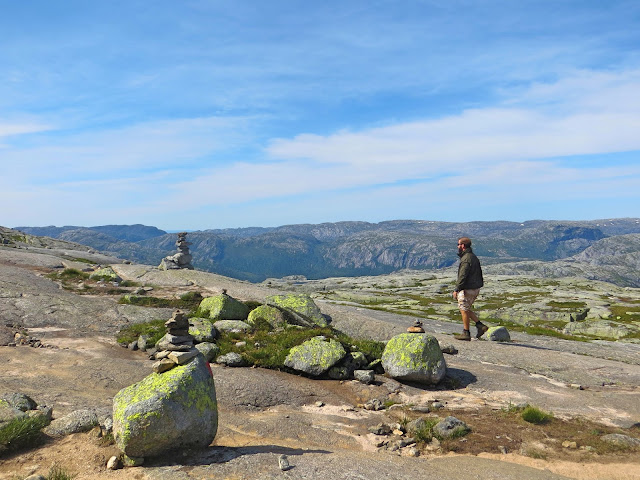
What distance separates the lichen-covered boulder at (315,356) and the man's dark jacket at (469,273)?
929 centimetres

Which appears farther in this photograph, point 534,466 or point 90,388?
Answer: point 90,388

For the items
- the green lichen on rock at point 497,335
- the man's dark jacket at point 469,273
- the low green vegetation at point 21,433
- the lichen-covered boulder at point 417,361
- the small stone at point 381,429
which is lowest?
the green lichen on rock at point 497,335

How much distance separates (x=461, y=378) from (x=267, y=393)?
10.5 metres

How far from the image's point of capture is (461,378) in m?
20.3

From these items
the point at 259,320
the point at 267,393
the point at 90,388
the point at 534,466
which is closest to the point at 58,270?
the point at 259,320

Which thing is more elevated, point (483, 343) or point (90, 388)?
point (90, 388)

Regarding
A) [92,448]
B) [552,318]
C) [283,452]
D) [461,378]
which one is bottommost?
[552,318]

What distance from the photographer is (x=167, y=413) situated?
9859mm

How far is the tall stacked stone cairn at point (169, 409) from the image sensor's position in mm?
9703

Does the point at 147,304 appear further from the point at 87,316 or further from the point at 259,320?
the point at 259,320

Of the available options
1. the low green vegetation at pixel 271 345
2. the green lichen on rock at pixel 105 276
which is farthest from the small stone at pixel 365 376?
the green lichen on rock at pixel 105 276

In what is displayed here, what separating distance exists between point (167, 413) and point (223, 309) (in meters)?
17.6

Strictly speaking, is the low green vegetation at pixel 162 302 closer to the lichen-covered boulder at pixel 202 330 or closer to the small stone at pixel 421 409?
the lichen-covered boulder at pixel 202 330

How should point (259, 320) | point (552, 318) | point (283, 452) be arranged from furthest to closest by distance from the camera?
point (552, 318)
point (259, 320)
point (283, 452)
